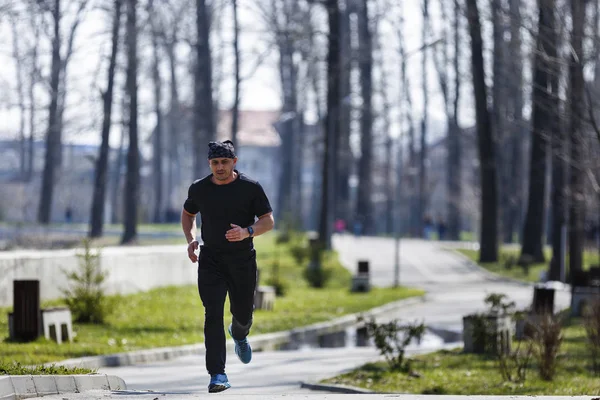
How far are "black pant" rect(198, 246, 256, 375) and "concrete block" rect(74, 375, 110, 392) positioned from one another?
0.73m

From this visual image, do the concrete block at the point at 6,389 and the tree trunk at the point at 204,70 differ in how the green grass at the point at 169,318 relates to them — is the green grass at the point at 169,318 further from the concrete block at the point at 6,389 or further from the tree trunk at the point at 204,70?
the tree trunk at the point at 204,70

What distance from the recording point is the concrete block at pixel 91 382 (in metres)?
9.63

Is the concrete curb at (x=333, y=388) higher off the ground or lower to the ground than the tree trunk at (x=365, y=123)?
lower

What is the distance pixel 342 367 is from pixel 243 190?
6.34 metres

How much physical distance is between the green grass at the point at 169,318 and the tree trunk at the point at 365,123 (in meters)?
27.7

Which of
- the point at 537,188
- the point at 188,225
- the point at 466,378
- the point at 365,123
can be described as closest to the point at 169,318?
the point at 466,378

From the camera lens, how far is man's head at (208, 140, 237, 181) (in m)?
9.70

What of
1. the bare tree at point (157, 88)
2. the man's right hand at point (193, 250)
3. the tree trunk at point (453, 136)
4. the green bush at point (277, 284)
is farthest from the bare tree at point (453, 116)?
the man's right hand at point (193, 250)

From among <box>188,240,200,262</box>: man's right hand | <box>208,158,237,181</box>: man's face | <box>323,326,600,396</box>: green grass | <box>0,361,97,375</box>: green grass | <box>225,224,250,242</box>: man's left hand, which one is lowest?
<box>323,326,600,396</box>: green grass

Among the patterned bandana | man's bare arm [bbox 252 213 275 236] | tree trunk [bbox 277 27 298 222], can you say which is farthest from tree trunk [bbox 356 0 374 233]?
the patterned bandana

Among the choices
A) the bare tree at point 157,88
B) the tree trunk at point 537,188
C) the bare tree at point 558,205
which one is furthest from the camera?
the bare tree at point 157,88

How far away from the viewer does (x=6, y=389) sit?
8.90 metres

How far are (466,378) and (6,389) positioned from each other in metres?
6.22

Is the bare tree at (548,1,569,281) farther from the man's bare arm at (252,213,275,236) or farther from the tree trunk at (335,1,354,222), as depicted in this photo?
the man's bare arm at (252,213,275,236)
